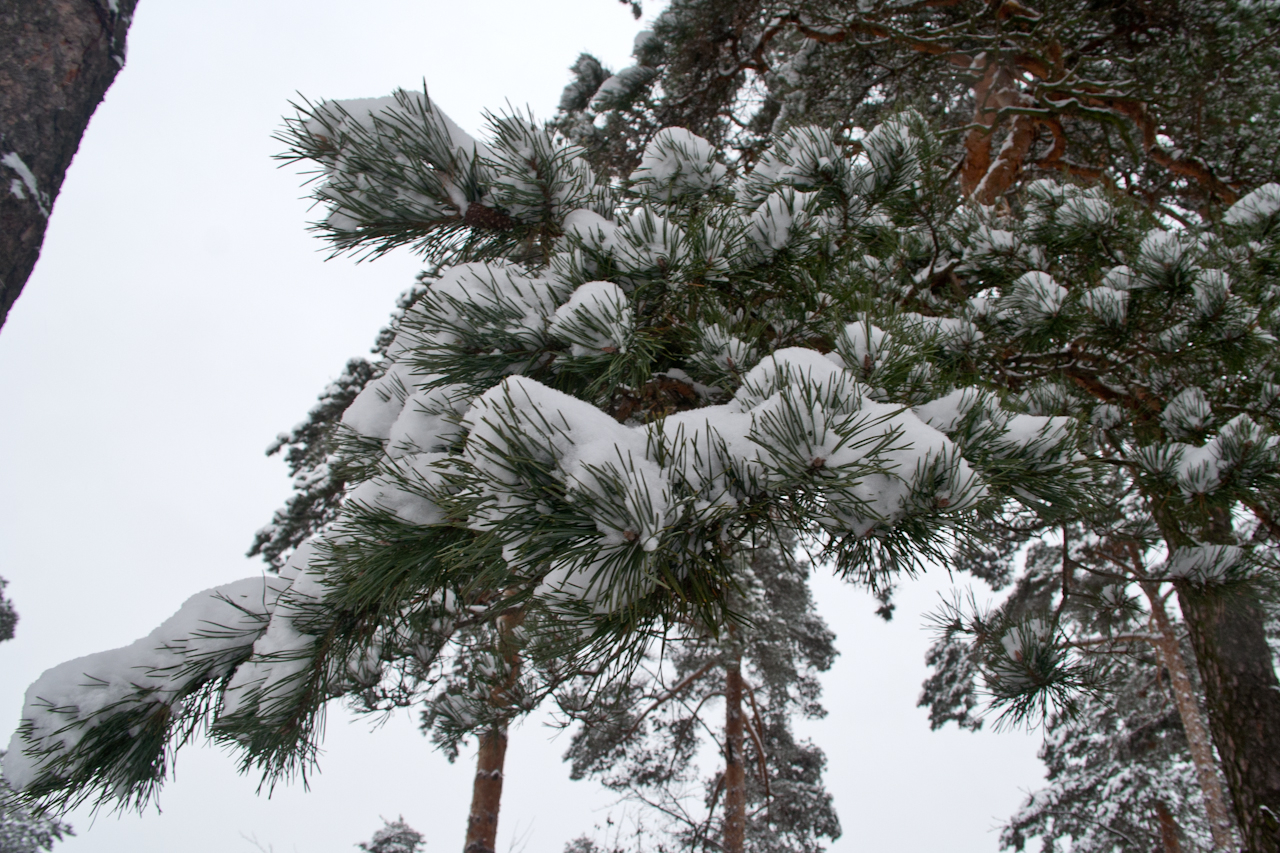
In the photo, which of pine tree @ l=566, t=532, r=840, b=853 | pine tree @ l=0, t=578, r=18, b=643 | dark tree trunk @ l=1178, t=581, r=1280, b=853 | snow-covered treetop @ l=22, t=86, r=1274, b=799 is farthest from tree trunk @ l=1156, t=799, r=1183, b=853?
pine tree @ l=0, t=578, r=18, b=643

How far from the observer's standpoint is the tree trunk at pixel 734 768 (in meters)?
6.70

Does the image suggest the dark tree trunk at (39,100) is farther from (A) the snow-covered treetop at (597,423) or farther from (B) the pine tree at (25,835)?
(B) the pine tree at (25,835)

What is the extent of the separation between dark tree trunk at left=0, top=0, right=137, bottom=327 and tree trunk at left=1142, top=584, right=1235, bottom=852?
25.7 feet

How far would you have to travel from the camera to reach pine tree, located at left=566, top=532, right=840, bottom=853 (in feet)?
23.8

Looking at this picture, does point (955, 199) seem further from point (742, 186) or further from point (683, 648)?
point (683, 648)

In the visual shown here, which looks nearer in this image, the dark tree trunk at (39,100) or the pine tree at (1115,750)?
the dark tree trunk at (39,100)

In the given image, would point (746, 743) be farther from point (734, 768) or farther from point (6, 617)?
point (6, 617)

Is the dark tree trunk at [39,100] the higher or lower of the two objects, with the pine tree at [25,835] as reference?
higher

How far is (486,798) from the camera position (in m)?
5.38

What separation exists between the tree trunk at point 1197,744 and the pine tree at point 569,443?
6.43m

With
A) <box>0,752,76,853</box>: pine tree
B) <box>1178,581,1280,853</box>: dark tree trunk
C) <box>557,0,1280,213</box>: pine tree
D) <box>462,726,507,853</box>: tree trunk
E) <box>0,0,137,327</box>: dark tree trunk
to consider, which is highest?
<box>557,0,1280,213</box>: pine tree

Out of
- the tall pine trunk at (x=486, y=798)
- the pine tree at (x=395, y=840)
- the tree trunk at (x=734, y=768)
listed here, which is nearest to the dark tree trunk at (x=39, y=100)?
the tall pine trunk at (x=486, y=798)

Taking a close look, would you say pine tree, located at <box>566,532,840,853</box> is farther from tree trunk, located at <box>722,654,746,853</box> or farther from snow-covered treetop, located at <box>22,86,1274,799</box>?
snow-covered treetop, located at <box>22,86,1274,799</box>

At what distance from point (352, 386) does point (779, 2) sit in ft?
17.6
